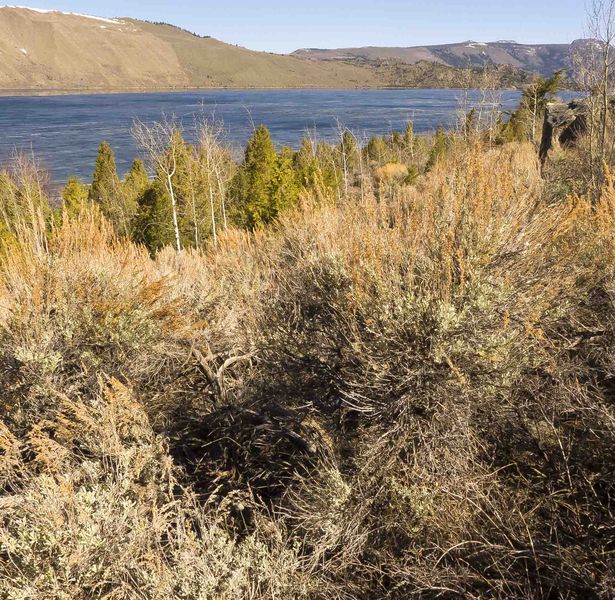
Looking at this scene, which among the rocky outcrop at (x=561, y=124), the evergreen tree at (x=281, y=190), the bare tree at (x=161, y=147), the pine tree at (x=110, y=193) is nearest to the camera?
the bare tree at (x=161, y=147)

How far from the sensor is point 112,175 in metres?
31.3

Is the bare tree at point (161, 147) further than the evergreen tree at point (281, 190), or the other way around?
the evergreen tree at point (281, 190)

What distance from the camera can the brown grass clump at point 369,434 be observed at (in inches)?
137

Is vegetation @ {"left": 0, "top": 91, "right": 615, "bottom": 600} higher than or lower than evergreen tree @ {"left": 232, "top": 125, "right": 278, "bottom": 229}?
lower

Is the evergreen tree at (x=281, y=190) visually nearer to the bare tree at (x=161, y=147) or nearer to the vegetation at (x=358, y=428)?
the bare tree at (x=161, y=147)

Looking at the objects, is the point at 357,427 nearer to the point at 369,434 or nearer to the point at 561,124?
the point at 369,434

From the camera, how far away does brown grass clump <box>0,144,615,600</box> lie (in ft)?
→ 11.4

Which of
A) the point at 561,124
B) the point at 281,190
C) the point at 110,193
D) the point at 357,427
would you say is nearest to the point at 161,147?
the point at 281,190

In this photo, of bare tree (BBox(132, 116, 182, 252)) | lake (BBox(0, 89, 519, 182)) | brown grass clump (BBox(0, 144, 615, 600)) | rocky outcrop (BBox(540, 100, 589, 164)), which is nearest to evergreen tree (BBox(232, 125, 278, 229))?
bare tree (BBox(132, 116, 182, 252))

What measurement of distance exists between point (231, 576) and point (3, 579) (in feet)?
5.17

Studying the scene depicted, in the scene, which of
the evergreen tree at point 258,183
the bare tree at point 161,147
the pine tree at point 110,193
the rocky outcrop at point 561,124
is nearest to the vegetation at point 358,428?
the bare tree at point 161,147

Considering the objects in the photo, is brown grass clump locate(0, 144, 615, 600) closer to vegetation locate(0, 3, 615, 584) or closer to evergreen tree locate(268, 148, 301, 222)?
vegetation locate(0, 3, 615, 584)

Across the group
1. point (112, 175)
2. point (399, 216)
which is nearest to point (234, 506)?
point (399, 216)

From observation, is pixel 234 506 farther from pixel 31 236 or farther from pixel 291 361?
pixel 31 236
